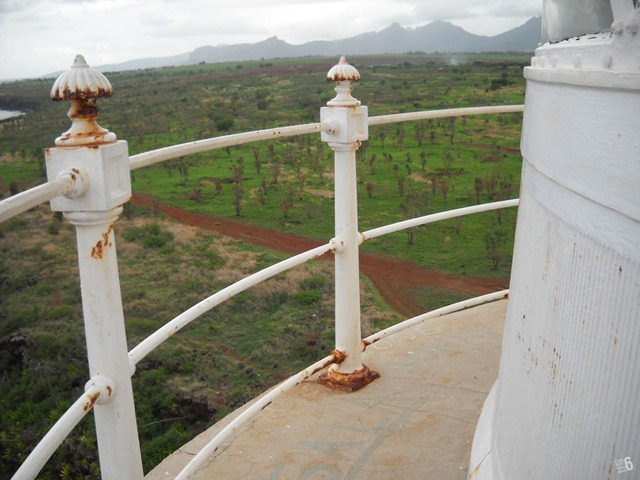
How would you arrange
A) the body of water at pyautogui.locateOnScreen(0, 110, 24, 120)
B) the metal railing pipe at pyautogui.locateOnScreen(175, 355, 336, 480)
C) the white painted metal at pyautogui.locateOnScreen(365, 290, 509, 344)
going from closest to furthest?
the metal railing pipe at pyautogui.locateOnScreen(175, 355, 336, 480)
the white painted metal at pyautogui.locateOnScreen(365, 290, 509, 344)
the body of water at pyautogui.locateOnScreen(0, 110, 24, 120)

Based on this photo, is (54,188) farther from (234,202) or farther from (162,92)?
(162,92)

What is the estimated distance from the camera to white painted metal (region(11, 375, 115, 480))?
1.06 m

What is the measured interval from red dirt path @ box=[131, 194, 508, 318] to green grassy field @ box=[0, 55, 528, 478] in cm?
28

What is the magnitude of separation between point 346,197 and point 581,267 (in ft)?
4.80

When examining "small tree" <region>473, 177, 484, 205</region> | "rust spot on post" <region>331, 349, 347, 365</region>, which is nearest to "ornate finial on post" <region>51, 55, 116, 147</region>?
"rust spot on post" <region>331, 349, 347, 365</region>

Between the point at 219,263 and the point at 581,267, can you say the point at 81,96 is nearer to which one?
the point at 581,267

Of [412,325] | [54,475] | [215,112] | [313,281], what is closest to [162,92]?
[215,112]

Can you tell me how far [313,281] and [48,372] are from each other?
4.26 meters

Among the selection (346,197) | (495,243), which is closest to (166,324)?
(346,197)

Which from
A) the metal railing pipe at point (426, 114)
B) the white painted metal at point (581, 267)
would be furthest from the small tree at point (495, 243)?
the white painted metal at point (581, 267)

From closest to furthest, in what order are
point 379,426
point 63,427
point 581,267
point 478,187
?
point 581,267 < point 63,427 < point 379,426 < point 478,187

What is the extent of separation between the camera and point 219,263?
469 inches

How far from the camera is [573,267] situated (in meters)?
1.07

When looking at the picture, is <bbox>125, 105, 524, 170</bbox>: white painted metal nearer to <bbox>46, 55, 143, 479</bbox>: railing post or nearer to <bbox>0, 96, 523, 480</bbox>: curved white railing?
<bbox>0, 96, 523, 480</bbox>: curved white railing
